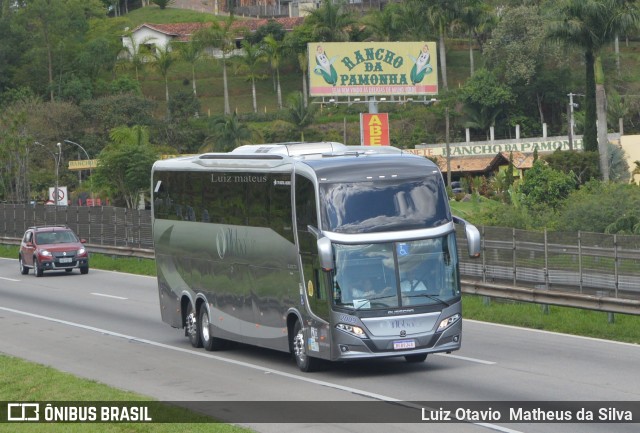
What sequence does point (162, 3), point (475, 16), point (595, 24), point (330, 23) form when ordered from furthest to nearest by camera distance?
point (162, 3) < point (475, 16) < point (330, 23) < point (595, 24)

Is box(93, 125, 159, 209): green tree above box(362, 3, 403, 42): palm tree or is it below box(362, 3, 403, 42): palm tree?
below

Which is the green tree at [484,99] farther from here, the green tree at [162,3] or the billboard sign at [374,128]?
the green tree at [162,3]

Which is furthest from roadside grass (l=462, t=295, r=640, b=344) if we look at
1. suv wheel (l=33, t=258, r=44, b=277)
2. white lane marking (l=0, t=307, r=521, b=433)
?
suv wheel (l=33, t=258, r=44, b=277)

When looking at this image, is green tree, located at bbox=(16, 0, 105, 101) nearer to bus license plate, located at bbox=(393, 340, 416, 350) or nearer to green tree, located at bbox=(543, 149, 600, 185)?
green tree, located at bbox=(543, 149, 600, 185)

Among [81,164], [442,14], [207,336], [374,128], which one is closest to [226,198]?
[207,336]

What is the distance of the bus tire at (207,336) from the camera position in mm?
23016

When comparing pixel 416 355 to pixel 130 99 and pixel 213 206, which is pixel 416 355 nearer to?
pixel 213 206

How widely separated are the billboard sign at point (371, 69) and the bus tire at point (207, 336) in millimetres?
46587

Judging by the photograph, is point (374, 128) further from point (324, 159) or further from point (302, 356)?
point (302, 356)

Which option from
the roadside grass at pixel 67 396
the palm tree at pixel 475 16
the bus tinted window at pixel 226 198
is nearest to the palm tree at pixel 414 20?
the palm tree at pixel 475 16

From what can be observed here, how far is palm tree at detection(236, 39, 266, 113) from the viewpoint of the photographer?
121438mm

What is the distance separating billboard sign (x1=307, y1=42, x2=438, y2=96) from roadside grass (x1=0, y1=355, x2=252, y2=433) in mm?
49810

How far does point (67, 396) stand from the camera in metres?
17.2

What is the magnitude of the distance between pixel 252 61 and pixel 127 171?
44.0m
